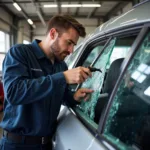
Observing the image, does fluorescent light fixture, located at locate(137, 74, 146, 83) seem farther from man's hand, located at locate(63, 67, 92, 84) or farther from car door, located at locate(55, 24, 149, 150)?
man's hand, located at locate(63, 67, 92, 84)

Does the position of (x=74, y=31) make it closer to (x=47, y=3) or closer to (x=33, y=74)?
(x=33, y=74)

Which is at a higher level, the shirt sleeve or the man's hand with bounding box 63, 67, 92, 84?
the man's hand with bounding box 63, 67, 92, 84

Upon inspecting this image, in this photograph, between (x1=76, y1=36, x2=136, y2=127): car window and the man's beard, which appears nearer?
(x1=76, y1=36, x2=136, y2=127): car window

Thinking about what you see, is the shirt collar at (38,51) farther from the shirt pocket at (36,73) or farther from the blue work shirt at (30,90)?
the shirt pocket at (36,73)

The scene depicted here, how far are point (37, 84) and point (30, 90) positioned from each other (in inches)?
1.9

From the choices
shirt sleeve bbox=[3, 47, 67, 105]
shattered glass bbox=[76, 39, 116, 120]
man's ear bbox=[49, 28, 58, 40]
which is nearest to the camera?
shirt sleeve bbox=[3, 47, 67, 105]

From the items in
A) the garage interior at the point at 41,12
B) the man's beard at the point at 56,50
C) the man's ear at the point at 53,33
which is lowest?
the man's beard at the point at 56,50

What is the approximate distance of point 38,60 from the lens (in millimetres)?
1521

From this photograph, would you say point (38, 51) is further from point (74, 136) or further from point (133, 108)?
point (133, 108)

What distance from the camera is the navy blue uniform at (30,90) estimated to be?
127cm

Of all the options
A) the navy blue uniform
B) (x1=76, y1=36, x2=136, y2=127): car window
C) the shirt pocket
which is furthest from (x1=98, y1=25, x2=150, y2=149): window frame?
the shirt pocket

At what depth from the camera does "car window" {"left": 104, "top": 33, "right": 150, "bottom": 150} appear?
0.97 meters

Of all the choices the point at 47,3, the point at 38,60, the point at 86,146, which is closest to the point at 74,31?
the point at 38,60

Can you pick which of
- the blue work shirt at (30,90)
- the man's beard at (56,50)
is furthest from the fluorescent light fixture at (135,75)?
the man's beard at (56,50)
